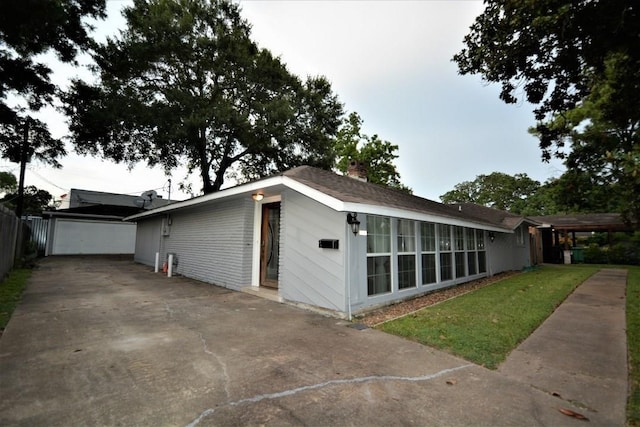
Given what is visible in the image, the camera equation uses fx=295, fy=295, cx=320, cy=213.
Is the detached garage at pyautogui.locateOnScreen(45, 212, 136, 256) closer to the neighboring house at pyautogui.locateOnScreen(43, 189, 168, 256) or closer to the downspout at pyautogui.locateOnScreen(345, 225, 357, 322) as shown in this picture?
the neighboring house at pyautogui.locateOnScreen(43, 189, 168, 256)

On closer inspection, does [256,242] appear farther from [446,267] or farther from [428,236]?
[446,267]

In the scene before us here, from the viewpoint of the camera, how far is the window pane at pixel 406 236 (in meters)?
6.86

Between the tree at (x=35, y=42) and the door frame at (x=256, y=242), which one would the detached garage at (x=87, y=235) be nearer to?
the tree at (x=35, y=42)

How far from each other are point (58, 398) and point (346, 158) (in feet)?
86.1

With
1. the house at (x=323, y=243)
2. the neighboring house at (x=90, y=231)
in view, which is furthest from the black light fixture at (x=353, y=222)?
the neighboring house at (x=90, y=231)

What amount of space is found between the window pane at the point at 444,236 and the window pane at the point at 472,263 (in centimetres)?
189

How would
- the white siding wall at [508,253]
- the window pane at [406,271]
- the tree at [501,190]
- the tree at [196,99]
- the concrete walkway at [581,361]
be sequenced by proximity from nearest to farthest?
the concrete walkway at [581,361], the window pane at [406,271], the white siding wall at [508,253], the tree at [196,99], the tree at [501,190]

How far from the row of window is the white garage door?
21304 millimetres

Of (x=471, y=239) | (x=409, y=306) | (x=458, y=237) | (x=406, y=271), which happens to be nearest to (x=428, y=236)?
(x=406, y=271)

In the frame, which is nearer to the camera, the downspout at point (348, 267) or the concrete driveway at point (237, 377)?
the concrete driveway at point (237, 377)

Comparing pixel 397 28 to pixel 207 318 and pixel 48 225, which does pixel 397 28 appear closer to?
pixel 207 318

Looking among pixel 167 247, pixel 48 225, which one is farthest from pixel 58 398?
pixel 48 225

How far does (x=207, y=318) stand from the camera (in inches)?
201

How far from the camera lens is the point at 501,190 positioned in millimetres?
40531
